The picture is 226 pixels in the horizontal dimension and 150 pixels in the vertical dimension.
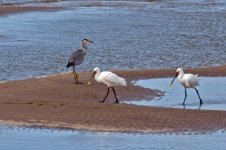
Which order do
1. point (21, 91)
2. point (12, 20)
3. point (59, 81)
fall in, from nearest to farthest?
1. point (21, 91)
2. point (59, 81)
3. point (12, 20)

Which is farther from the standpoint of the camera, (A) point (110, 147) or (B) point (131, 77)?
(B) point (131, 77)

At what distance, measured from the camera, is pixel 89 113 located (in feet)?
46.5

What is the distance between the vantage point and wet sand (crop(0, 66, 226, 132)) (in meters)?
13.3

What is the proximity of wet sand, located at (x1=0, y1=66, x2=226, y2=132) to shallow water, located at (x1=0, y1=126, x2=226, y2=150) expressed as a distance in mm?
449

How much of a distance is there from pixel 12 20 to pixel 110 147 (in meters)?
24.1

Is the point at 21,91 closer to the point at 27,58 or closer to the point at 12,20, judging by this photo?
the point at 27,58

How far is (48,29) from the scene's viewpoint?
30.7 meters

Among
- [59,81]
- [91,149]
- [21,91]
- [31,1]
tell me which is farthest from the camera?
[31,1]

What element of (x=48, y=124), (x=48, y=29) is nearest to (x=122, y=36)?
(x=48, y=29)

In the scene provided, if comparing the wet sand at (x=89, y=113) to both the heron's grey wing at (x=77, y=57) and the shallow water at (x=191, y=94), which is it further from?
the heron's grey wing at (x=77, y=57)

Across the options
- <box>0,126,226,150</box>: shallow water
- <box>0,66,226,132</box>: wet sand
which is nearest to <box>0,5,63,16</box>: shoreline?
<box>0,66,226,132</box>: wet sand

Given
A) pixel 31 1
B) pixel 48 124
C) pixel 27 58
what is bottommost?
pixel 31 1

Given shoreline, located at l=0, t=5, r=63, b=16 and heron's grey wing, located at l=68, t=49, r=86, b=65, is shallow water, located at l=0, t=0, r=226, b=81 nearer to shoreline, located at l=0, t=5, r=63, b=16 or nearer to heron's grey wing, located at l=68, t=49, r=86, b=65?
shoreline, located at l=0, t=5, r=63, b=16

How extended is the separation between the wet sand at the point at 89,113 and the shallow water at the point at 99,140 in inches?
17.7
